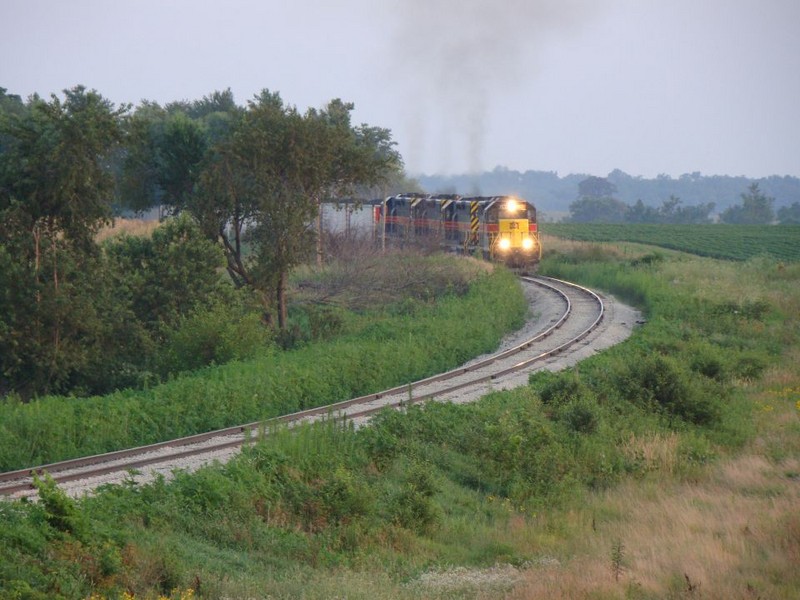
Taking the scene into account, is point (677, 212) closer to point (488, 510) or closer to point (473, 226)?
point (473, 226)

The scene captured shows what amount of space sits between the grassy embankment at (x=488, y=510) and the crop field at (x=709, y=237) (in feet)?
154

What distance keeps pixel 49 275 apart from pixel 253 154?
777cm

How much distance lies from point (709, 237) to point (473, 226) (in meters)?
41.9

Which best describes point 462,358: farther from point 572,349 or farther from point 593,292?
point 593,292

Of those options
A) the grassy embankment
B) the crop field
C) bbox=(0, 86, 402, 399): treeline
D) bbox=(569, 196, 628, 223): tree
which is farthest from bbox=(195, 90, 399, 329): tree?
bbox=(569, 196, 628, 223): tree

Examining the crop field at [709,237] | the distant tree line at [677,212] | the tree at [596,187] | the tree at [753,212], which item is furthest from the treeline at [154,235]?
the tree at [596,187]

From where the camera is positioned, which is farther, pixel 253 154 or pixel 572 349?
pixel 253 154

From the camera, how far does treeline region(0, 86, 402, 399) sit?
72.9 feet

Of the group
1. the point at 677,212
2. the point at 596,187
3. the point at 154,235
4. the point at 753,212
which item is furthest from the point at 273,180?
the point at 596,187

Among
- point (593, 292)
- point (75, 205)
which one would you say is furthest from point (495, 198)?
point (75, 205)

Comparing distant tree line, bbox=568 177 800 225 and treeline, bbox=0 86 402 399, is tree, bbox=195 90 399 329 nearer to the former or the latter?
treeline, bbox=0 86 402 399

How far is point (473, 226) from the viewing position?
43969 mm

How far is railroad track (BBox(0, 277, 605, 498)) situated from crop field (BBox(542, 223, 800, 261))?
37232 mm

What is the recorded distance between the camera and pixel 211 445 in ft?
50.6
